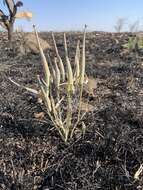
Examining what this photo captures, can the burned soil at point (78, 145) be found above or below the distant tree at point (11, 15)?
below

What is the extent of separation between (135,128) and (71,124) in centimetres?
51

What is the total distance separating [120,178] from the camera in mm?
2713

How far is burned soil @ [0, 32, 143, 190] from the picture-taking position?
2.72 meters

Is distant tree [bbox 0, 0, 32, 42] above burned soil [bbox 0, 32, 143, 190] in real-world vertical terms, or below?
above

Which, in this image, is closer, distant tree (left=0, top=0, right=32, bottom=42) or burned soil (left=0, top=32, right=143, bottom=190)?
burned soil (left=0, top=32, right=143, bottom=190)

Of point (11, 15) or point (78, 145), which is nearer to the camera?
point (78, 145)

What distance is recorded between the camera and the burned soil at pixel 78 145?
2.72m

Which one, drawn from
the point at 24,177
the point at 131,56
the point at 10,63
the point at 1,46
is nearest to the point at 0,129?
the point at 24,177

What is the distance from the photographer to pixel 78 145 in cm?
309

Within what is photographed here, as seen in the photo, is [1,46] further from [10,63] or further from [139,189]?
[139,189]

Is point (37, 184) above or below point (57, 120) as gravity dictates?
below

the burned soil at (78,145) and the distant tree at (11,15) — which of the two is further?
the distant tree at (11,15)

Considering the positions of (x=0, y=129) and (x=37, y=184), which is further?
(x=0, y=129)

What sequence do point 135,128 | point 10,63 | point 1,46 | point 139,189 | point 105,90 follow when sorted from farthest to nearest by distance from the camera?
point 1,46
point 10,63
point 105,90
point 135,128
point 139,189
